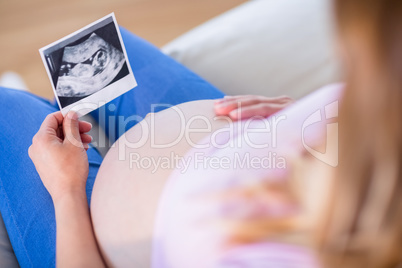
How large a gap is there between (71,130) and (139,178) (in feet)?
0.67

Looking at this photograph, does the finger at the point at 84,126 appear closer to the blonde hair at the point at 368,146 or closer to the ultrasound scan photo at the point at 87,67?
the ultrasound scan photo at the point at 87,67

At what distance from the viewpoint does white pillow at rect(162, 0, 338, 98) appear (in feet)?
3.74

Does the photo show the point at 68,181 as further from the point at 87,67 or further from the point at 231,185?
the point at 231,185

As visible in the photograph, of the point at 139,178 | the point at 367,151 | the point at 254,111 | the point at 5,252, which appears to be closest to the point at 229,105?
the point at 254,111

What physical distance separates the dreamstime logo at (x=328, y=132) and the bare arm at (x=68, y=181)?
15.0 inches

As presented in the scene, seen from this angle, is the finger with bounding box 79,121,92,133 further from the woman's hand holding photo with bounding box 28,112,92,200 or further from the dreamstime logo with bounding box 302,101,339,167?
the dreamstime logo with bounding box 302,101,339,167

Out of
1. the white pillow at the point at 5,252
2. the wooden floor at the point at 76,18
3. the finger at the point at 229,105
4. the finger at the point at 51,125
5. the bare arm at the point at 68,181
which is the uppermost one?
the wooden floor at the point at 76,18

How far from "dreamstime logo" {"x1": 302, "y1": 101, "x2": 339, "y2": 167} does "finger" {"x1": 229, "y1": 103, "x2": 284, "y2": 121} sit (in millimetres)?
195

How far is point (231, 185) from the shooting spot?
21.0 inches

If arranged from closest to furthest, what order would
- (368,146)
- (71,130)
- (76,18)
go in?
(368,146)
(71,130)
(76,18)

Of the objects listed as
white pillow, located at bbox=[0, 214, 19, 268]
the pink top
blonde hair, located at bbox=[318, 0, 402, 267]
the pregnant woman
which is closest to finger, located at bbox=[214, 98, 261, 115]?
the pregnant woman

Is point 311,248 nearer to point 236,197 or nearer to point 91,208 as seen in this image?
point 236,197

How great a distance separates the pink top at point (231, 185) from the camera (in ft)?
1.63

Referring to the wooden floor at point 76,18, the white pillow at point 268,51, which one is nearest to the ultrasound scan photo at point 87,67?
the white pillow at point 268,51
